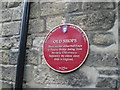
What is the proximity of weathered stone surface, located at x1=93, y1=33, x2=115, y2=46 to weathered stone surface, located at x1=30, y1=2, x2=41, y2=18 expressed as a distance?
0.63 metres

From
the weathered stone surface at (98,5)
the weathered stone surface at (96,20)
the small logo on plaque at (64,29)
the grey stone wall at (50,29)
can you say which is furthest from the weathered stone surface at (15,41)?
the weathered stone surface at (98,5)

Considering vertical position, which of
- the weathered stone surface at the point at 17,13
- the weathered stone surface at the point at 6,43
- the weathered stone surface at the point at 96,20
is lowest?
the weathered stone surface at the point at 6,43

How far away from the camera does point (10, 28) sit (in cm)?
182

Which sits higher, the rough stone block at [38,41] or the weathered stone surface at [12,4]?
the weathered stone surface at [12,4]

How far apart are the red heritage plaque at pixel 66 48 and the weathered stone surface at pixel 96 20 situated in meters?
0.06

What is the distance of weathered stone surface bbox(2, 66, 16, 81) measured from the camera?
5.56ft

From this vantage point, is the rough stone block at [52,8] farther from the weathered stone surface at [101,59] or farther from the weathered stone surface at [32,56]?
the weathered stone surface at [101,59]

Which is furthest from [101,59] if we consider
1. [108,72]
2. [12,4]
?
[12,4]

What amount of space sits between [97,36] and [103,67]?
0.26 metres

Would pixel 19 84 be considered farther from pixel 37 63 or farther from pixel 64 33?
pixel 64 33

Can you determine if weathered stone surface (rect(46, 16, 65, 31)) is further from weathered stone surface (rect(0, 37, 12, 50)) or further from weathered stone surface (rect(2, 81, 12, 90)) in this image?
weathered stone surface (rect(2, 81, 12, 90))

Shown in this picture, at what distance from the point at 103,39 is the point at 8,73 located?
39.6 inches

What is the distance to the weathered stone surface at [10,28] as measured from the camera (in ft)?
5.83

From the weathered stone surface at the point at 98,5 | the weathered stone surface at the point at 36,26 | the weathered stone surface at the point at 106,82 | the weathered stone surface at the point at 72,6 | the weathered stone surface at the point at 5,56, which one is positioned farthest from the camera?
the weathered stone surface at the point at 5,56
